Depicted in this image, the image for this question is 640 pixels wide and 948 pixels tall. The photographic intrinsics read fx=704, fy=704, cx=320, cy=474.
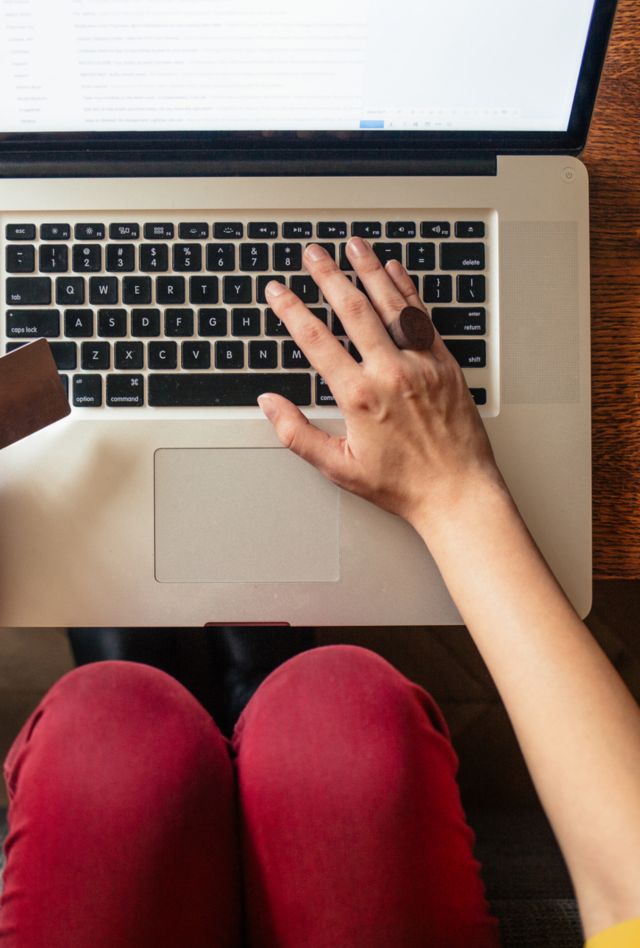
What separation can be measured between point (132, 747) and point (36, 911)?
127 millimetres

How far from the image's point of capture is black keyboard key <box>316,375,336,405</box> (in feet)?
1.73

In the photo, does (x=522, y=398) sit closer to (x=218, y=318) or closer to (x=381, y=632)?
(x=218, y=318)

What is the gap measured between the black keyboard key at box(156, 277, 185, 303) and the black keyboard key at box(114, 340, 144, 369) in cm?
4

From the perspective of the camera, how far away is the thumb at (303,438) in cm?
51

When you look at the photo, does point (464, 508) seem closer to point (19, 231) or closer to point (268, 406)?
point (268, 406)

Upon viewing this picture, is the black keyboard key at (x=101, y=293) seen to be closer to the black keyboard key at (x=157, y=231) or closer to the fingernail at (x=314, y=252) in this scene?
the black keyboard key at (x=157, y=231)

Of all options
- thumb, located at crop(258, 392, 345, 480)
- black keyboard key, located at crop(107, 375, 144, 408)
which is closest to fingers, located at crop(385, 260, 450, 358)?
thumb, located at crop(258, 392, 345, 480)

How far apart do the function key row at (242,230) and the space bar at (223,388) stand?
11 cm

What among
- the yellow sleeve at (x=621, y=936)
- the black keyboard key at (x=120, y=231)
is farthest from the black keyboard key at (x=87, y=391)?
the yellow sleeve at (x=621, y=936)

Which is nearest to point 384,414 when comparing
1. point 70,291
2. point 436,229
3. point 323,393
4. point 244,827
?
point 323,393

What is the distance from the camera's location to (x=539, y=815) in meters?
0.85

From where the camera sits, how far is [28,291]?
527mm

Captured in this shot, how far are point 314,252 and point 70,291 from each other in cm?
19

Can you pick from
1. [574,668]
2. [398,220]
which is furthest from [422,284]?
[574,668]
